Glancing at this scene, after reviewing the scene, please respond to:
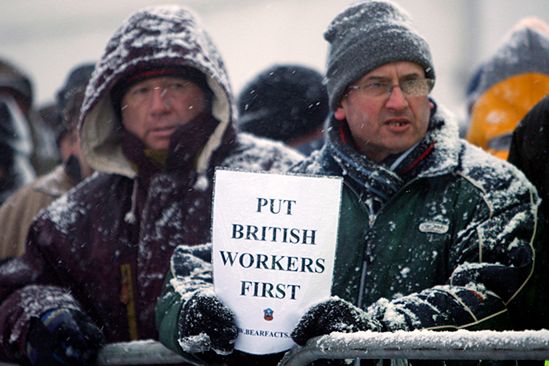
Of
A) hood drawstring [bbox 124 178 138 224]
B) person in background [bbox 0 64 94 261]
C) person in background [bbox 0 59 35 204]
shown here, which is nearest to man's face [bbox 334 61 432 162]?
hood drawstring [bbox 124 178 138 224]

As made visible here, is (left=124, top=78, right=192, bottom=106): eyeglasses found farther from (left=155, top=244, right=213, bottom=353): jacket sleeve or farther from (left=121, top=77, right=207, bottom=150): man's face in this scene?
(left=155, top=244, right=213, bottom=353): jacket sleeve

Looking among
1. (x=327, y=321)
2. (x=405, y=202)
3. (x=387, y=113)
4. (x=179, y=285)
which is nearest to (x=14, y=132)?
(x=179, y=285)

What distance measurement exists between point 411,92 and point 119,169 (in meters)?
1.38

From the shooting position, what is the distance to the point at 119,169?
4.20 m

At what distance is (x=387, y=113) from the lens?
3387mm

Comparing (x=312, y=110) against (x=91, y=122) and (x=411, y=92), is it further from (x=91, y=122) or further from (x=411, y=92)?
(x=411, y=92)

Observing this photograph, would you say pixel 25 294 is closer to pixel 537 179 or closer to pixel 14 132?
pixel 537 179

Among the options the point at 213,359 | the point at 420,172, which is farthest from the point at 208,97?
the point at 213,359

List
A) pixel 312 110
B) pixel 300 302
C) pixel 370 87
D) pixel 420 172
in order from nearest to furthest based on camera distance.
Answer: pixel 300 302
pixel 420 172
pixel 370 87
pixel 312 110

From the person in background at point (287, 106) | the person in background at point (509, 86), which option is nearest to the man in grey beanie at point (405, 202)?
the person in background at point (509, 86)

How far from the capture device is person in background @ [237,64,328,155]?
511 cm

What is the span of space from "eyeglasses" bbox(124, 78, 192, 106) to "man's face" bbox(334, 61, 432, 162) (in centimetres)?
90

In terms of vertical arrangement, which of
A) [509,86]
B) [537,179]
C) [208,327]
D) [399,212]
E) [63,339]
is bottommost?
[63,339]

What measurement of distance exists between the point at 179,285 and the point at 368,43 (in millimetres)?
1024
